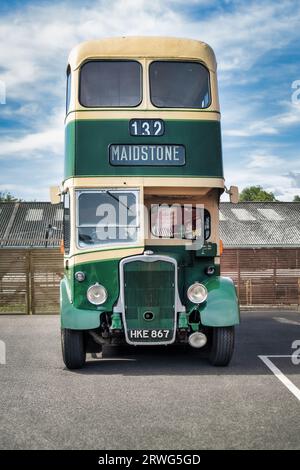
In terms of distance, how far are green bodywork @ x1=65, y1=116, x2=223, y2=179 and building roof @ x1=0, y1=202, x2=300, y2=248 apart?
28.9m

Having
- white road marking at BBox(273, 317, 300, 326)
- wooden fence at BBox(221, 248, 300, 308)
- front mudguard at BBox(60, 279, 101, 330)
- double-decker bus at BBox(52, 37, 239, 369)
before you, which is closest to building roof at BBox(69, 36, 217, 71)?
double-decker bus at BBox(52, 37, 239, 369)

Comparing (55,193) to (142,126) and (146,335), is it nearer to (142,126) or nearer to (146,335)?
(142,126)

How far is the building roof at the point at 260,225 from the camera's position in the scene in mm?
39719

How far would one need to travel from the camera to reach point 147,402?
680cm

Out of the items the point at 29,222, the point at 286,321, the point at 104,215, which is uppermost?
the point at 29,222

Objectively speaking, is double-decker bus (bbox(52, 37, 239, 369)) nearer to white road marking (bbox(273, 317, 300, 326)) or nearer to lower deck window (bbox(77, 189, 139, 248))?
lower deck window (bbox(77, 189, 139, 248))

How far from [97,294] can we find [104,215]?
1.08m

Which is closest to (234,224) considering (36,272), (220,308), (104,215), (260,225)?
(260,225)

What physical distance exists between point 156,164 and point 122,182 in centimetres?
53

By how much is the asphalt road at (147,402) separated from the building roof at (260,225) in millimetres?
28774

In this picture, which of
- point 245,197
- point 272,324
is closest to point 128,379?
point 272,324

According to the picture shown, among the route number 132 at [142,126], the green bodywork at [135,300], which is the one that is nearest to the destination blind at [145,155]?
the route number 132 at [142,126]

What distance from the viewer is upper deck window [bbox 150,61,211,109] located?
9.18 m

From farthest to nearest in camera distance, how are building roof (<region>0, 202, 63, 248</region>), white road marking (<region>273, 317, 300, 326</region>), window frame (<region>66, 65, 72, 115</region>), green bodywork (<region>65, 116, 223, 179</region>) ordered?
building roof (<region>0, 202, 63, 248</region>) → white road marking (<region>273, 317, 300, 326</region>) → window frame (<region>66, 65, 72, 115</region>) → green bodywork (<region>65, 116, 223, 179</region>)
